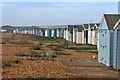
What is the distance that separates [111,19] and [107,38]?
1.40m

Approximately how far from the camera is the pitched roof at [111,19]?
61.4ft

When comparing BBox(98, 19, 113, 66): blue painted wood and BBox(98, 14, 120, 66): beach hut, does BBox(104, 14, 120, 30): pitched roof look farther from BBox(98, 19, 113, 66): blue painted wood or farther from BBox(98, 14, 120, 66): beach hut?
BBox(98, 19, 113, 66): blue painted wood

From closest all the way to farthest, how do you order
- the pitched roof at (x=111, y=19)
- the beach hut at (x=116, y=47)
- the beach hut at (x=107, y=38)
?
the beach hut at (x=116, y=47) < the beach hut at (x=107, y=38) < the pitched roof at (x=111, y=19)

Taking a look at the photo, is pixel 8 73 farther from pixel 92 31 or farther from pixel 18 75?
pixel 92 31

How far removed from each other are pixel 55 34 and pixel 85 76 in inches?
2556

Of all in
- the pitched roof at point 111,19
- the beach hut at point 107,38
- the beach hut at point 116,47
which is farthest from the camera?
the pitched roof at point 111,19

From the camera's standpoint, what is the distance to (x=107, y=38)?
18875mm

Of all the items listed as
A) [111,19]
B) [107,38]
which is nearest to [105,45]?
[107,38]

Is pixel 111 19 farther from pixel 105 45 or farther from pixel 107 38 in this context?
pixel 105 45

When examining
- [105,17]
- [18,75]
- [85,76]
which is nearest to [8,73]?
[18,75]

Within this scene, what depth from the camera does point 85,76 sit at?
48.3ft

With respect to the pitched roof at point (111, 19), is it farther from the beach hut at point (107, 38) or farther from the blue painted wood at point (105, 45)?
the blue painted wood at point (105, 45)

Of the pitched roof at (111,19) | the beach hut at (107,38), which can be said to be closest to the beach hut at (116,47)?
the beach hut at (107,38)

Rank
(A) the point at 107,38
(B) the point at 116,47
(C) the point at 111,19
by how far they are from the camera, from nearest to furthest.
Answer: (B) the point at 116,47 → (A) the point at 107,38 → (C) the point at 111,19
